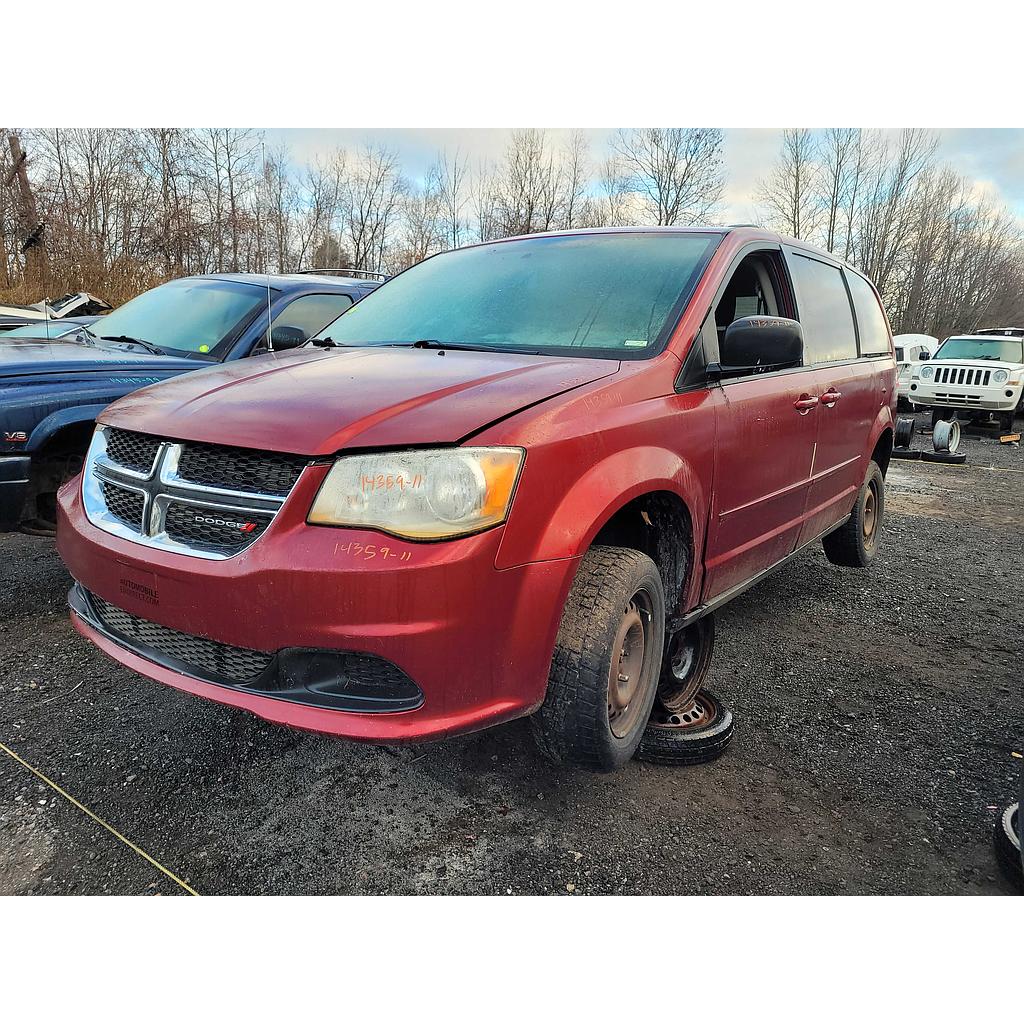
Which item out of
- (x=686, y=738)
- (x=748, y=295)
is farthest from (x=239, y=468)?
(x=748, y=295)

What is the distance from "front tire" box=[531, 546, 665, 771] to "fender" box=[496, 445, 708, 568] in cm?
17

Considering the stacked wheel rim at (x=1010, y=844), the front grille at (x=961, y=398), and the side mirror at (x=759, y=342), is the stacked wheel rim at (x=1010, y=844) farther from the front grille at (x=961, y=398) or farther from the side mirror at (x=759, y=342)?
the front grille at (x=961, y=398)

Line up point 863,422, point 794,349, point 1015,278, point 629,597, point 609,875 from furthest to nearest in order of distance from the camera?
point 1015,278 → point 863,422 → point 794,349 → point 629,597 → point 609,875

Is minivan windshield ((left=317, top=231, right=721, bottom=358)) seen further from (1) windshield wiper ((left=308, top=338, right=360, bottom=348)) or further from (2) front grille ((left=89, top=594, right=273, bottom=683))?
(2) front grille ((left=89, top=594, right=273, bottom=683))

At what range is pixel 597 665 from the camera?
203cm

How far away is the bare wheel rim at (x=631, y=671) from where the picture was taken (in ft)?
7.39

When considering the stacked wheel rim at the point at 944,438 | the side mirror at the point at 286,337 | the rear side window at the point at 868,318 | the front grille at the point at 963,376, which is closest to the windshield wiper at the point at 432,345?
the side mirror at the point at 286,337

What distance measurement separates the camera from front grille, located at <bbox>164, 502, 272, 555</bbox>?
1863 mm

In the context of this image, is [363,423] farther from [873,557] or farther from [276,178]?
[276,178]

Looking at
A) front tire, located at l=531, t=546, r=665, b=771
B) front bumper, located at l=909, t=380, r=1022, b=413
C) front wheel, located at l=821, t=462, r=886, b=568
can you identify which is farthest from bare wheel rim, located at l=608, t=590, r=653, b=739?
front bumper, located at l=909, t=380, r=1022, b=413

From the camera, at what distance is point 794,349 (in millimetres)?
2605

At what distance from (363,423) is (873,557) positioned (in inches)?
170

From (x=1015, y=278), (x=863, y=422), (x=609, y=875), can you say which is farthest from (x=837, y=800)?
(x=1015, y=278)

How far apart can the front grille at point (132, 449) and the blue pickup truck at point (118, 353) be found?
1165 mm
